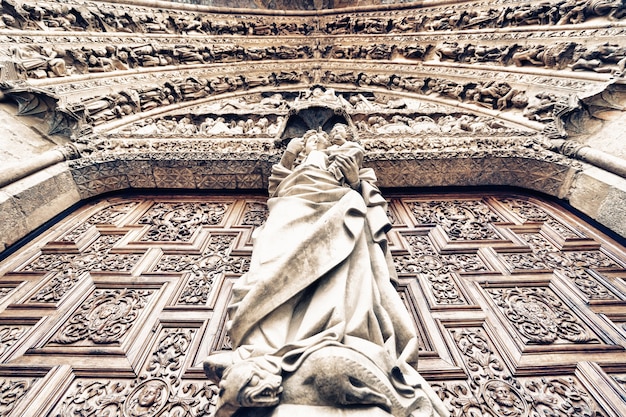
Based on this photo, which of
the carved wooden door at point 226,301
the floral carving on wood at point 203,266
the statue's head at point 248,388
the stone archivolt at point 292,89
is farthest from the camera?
the stone archivolt at point 292,89

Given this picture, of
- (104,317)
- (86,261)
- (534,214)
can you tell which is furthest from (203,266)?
(534,214)

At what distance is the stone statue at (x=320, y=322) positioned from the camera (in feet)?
4.50

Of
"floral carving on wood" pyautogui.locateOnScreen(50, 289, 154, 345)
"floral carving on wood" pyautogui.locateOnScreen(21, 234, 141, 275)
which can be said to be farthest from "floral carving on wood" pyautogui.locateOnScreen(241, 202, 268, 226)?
"floral carving on wood" pyautogui.locateOnScreen(50, 289, 154, 345)

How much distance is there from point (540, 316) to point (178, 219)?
11.7 ft

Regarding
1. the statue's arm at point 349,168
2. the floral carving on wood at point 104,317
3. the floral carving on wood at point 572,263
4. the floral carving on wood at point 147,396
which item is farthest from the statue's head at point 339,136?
the floral carving on wood at point 147,396

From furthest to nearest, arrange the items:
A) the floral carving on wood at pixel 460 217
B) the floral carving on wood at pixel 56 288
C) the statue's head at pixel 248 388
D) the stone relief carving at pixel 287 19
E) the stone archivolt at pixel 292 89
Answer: the stone relief carving at pixel 287 19 → the stone archivolt at pixel 292 89 → the floral carving on wood at pixel 460 217 → the floral carving on wood at pixel 56 288 → the statue's head at pixel 248 388

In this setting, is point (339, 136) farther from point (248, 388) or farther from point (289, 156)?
point (248, 388)

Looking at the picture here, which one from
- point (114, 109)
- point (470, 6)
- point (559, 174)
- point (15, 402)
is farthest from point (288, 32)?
point (15, 402)

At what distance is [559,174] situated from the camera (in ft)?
12.7

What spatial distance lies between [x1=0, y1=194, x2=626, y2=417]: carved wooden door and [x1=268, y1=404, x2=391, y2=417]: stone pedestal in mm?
987

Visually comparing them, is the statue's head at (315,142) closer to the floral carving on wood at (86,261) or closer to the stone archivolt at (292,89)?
the stone archivolt at (292,89)

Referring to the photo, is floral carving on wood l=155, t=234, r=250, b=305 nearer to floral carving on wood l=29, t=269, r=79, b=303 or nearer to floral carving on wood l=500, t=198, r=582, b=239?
floral carving on wood l=29, t=269, r=79, b=303

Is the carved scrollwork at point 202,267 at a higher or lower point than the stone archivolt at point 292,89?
lower

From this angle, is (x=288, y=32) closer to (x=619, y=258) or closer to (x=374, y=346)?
(x=619, y=258)
